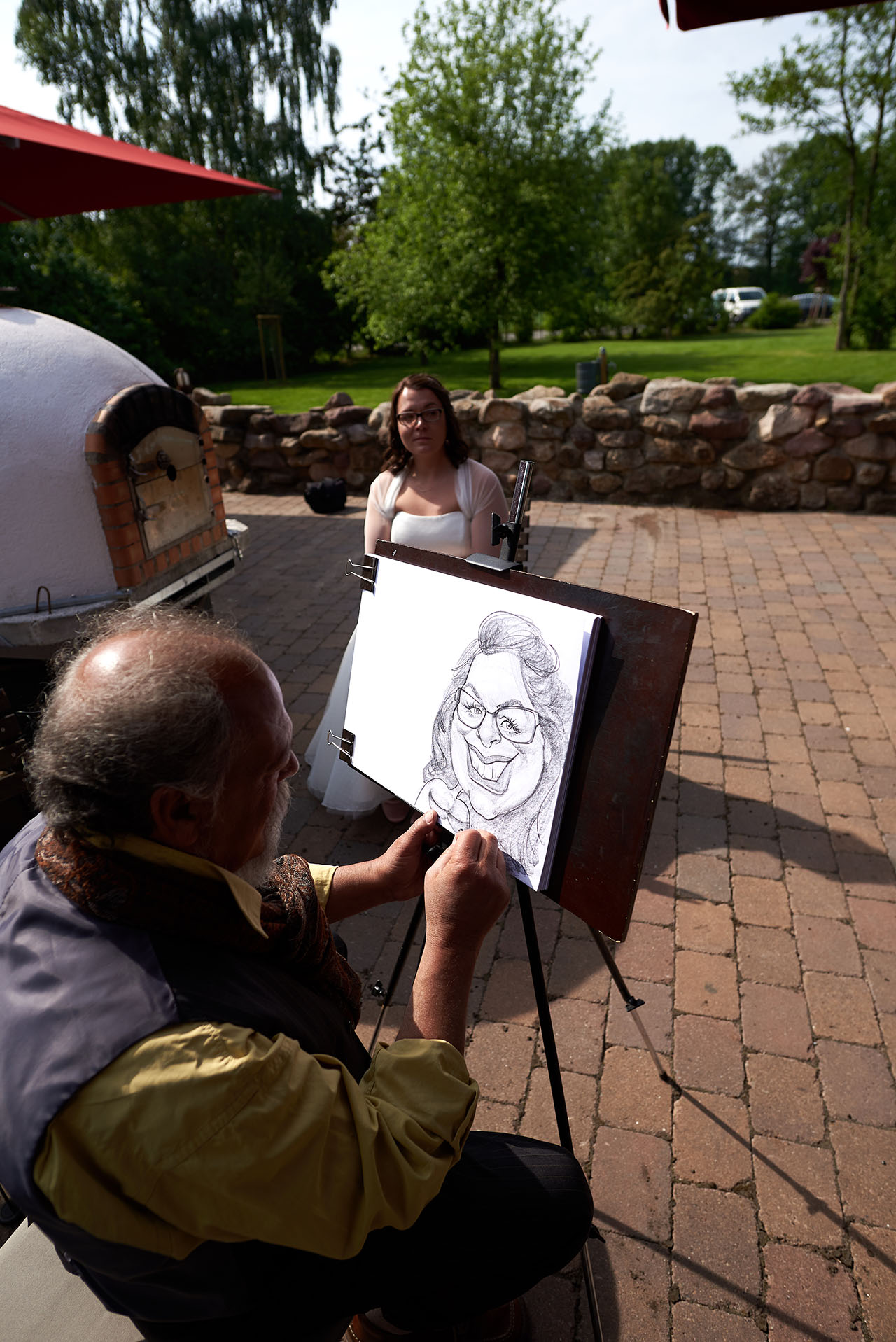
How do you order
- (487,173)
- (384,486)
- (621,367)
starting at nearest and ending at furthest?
(384,486) → (487,173) → (621,367)

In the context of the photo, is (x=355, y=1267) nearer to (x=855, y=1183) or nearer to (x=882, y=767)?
(x=855, y=1183)

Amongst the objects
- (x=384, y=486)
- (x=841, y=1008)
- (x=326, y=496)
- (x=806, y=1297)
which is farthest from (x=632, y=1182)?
(x=326, y=496)

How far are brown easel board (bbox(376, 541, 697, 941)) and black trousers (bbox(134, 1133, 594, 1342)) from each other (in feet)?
1.65

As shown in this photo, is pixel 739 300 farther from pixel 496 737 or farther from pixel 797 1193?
pixel 797 1193

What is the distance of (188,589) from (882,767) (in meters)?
4.25

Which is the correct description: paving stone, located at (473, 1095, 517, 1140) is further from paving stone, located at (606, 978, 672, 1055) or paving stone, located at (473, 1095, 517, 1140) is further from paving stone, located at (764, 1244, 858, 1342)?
paving stone, located at (764, 1244, 858, 1342)

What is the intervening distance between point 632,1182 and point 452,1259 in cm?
93

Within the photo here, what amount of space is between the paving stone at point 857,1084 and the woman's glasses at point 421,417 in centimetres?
282

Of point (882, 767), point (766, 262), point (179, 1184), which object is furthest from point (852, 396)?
point (766, 262)

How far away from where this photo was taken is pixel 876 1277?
1907 millimetres

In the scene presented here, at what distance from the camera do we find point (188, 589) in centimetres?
512

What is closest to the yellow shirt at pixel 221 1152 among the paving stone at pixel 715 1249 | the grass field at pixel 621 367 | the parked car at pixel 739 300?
the paving stone at pixel 715 1249

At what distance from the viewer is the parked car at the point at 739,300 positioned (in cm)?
3584

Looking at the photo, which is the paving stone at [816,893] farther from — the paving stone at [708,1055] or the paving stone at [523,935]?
the paving stone at [523,935]
